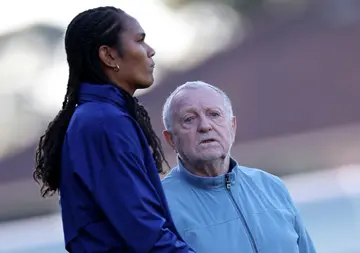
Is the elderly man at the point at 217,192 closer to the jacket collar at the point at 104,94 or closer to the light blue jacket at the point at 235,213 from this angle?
the light blue jacket at the point at 235,213

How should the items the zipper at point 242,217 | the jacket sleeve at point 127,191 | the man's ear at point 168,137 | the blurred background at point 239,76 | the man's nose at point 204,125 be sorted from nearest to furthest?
the jacket sleeve at point 127,191 → the zipper at point 242,217 → the man's nose at point 204,125 → the man's ear at point 168,137 → the blurred background at point 239,76

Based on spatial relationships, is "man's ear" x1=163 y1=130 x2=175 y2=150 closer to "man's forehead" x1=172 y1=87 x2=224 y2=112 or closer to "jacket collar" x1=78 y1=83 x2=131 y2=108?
"man's forehead" x1=172 y1=87 x2=224 y2=112

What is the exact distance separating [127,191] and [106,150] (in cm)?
11

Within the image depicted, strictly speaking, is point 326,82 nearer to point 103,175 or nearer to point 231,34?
point 231,34

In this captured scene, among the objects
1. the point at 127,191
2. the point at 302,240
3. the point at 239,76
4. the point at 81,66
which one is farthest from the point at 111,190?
the point at 239,76

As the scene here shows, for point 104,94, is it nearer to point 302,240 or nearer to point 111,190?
point 111,190

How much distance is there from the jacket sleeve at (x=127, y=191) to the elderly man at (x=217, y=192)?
59 cm

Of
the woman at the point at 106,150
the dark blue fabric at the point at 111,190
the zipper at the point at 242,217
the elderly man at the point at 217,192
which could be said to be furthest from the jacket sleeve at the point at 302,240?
the dark blue fabric at the point at 111,190

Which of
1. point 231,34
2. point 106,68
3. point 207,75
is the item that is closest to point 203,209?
point 106,68

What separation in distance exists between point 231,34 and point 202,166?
8609 millimetres

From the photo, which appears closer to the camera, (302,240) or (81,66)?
(81,66)

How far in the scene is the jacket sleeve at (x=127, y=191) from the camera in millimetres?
2158

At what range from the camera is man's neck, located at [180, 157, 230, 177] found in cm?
289

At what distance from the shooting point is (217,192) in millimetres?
2906
